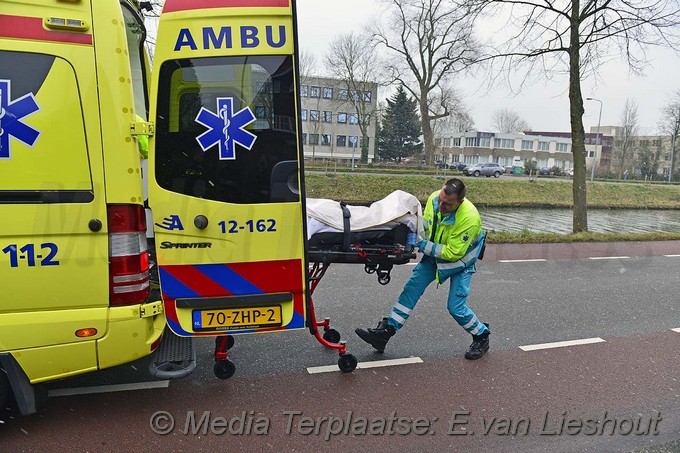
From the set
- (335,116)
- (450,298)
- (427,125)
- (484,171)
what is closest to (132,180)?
(450,298)

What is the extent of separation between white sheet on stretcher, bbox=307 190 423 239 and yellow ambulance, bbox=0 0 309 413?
21.1 inches

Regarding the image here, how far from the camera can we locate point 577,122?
12.0 m

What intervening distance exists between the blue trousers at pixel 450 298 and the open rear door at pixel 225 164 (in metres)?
1.47

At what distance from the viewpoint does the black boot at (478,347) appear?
164 inches

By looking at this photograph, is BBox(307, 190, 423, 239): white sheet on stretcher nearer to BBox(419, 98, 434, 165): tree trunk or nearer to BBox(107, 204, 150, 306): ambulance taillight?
BBox(107, 204, 150, 306): ambulance taillight

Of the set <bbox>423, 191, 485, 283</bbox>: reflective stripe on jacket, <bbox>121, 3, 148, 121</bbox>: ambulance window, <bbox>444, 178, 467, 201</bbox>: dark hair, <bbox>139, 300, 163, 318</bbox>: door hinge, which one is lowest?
<bbox>139, 300, 163, 318</bbox>: door hinge

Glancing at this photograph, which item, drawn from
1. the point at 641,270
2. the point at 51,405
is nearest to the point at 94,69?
the point at 51,405

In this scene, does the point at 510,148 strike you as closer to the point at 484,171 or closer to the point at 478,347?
the point at 484,171

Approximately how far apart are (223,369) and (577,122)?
38.6ft

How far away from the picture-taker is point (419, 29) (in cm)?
3647

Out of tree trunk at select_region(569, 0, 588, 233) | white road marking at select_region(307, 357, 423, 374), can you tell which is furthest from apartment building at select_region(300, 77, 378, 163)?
white road marking at select_region(307, 357, 423, 374)

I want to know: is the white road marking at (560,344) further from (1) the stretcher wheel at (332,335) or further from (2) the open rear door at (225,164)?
(2) the open rear door at (225,164)

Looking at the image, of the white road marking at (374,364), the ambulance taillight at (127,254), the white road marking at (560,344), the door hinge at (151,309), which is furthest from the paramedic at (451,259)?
the ambulance taillight at (127,254)

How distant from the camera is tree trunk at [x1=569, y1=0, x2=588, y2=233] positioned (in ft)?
38.0
